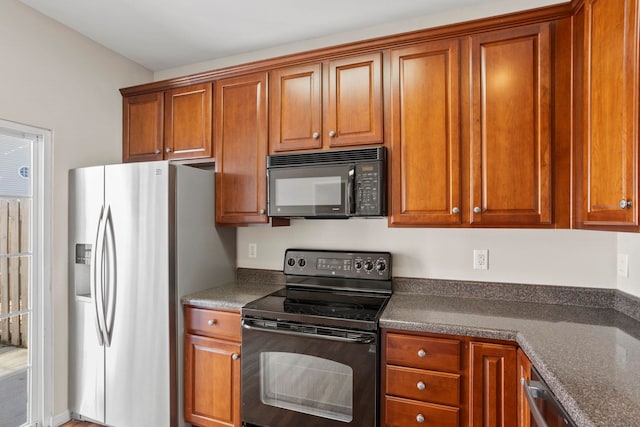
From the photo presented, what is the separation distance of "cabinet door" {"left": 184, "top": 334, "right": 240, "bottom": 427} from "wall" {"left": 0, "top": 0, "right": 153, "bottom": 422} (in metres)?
0.94

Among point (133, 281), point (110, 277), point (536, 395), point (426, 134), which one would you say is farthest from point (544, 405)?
point (110, 277)

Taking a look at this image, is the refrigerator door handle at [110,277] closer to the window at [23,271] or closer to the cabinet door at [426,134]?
the window at [23,271]

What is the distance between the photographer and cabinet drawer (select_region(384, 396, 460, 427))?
1556 millimetres

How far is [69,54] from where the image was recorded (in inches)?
92.2

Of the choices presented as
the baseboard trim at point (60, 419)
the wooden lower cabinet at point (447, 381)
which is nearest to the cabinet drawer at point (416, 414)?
the wooden lower cabinet at point (447, 381)

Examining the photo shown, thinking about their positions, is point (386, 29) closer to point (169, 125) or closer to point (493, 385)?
point (169, 125)

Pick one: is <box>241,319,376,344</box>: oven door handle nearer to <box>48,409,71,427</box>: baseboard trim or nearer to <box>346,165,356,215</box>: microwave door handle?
<box>346,165,356,215</box>: microwave door handle

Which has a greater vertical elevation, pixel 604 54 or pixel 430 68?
pixel 430 68

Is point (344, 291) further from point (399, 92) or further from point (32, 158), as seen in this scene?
point (32, 158)

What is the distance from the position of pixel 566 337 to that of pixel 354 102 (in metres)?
1.55

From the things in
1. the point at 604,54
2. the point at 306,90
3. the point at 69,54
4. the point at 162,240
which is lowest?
the point at 162,240

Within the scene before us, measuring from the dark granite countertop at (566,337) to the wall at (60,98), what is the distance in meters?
2.18

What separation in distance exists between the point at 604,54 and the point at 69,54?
305cm

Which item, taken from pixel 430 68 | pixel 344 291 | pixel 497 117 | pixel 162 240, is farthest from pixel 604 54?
pixel 162 240
